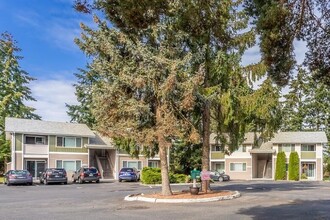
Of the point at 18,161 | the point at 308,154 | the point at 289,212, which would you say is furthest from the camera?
the point at 308,154

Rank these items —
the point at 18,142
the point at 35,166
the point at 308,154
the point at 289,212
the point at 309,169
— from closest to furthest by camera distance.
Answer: the point at 289,212
the point at 18,142
the point at 35,166
the point at 308,154
the point at 309,169

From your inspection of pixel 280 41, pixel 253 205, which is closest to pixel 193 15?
pixel 280 41

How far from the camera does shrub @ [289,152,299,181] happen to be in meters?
51.4

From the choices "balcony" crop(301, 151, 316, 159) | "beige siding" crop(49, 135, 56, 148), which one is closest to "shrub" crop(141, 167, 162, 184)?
"beige siding" crop(49, 135, 56, 148)

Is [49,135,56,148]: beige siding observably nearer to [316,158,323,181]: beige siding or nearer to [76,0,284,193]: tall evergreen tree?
[76,0,284,193]: tall evergreen tree

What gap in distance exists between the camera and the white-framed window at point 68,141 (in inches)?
1897

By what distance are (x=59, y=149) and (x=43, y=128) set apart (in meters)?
2.99

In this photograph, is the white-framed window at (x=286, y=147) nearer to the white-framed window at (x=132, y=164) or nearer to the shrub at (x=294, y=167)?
the shrub at (x=294, y=167)

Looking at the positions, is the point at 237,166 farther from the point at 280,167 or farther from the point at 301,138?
the point at 301,138

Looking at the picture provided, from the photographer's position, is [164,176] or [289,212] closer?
[289,212]

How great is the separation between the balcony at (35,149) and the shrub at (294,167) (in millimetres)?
29342

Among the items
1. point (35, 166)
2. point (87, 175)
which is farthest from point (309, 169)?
point (35, 166)

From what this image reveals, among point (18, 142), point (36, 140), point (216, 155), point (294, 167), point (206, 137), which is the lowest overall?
point (294, 167)

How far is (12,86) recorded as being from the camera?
6538 centimetres
